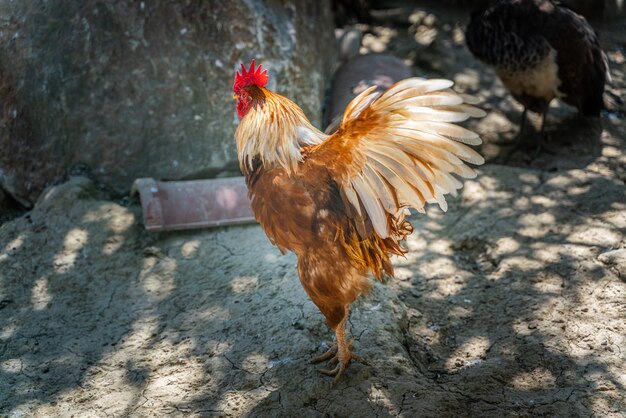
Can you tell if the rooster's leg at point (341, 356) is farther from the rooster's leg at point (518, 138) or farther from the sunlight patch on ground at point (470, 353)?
the rooster's leg at point (518, 138)

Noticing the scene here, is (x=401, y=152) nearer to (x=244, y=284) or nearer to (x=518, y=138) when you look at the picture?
(x=244, y=284)

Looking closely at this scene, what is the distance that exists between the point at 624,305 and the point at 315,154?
7.05 ft

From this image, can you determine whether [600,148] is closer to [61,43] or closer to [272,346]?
[272,346]

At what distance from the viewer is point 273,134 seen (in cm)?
317

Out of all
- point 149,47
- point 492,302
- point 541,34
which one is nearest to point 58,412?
point 492,302

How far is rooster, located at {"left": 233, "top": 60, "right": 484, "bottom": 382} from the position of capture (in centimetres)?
286

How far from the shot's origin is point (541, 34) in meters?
5.67

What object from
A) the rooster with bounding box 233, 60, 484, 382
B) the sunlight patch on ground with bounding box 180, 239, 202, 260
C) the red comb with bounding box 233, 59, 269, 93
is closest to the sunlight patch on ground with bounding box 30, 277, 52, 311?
the sunlight patch on ground with bounding box 180, 239, 202, 260

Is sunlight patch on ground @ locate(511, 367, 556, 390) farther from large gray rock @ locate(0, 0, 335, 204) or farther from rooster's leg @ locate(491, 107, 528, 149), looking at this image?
rooster's leg @ locate(491, 107, 528, 149)

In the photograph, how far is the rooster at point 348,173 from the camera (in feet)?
9.37

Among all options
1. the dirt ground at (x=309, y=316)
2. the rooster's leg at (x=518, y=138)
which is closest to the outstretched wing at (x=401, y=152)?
the dirt ground at (x=309, y=316)

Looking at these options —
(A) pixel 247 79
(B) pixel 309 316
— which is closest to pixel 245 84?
(A) pixel 247 79

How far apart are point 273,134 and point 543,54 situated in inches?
140

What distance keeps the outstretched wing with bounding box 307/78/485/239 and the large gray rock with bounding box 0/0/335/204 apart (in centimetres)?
243
